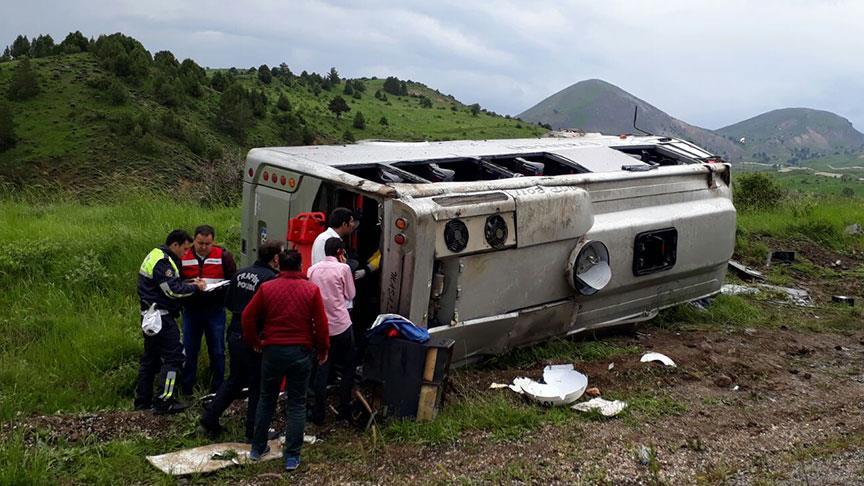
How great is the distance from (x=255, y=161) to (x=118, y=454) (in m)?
2.86

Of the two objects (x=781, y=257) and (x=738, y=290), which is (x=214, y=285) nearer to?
(x=738, y=290)

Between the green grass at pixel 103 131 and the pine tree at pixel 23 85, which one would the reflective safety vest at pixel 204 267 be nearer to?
the green grass at pixel 103 131

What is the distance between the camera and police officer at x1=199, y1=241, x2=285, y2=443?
5262 millimetres

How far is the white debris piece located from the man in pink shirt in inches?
66.9

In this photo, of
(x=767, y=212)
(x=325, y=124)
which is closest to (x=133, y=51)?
(x=325, y=124)

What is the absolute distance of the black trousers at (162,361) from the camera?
19.2 feet

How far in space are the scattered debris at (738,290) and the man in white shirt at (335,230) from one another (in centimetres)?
607

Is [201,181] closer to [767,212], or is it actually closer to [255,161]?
[255,161]

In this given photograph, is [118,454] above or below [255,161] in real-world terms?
below

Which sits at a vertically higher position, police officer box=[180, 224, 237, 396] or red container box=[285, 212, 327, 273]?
red container box=[285, 212, 327, 273]

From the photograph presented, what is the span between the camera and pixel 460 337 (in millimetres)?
6230

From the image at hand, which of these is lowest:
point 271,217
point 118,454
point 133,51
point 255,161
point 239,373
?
point 118,454

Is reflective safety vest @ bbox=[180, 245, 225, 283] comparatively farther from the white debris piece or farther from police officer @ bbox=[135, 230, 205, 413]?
the white debris piece

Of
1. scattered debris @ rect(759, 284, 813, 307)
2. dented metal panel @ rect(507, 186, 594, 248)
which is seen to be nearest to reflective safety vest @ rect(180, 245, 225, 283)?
dented metal panel @ rect(507, 186, 594, 248)
